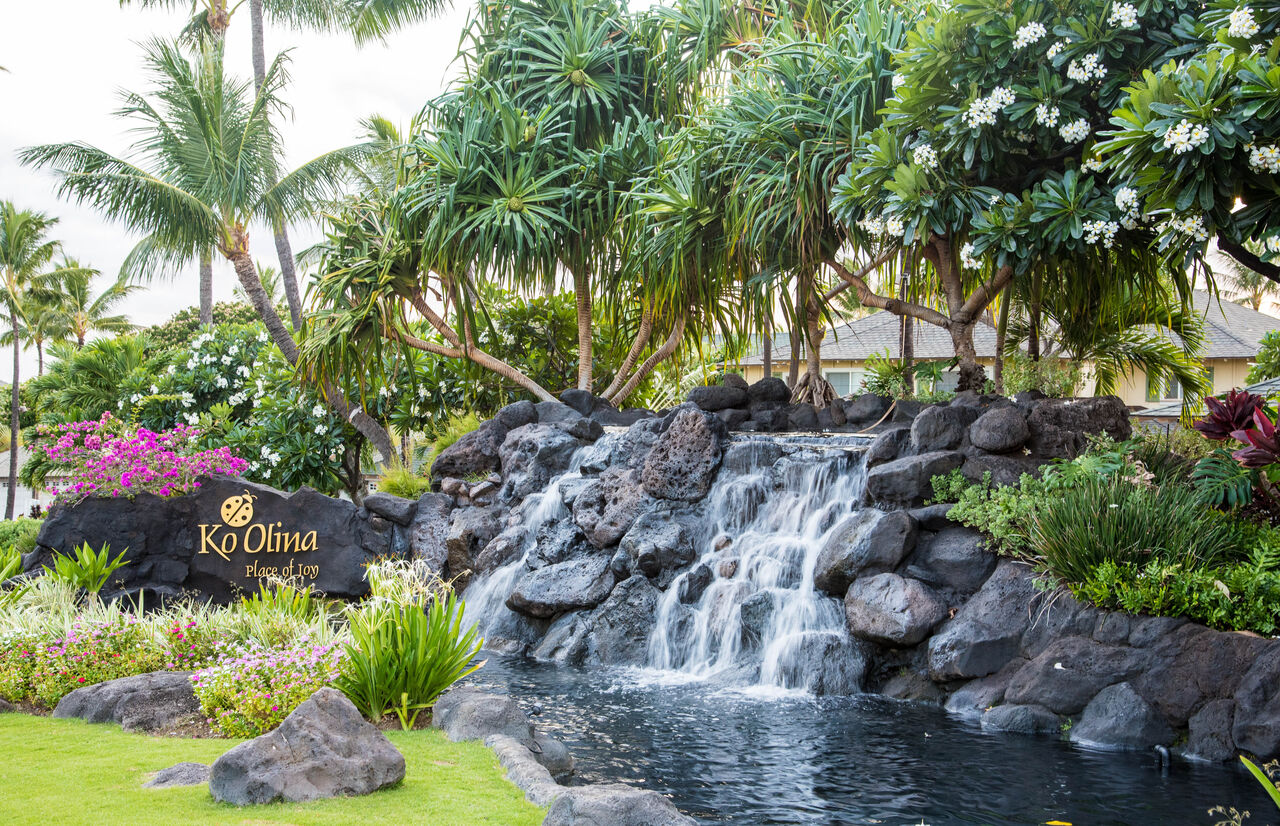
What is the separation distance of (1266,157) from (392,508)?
1128 cm

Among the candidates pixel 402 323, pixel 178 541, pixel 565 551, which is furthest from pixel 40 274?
pixel 565 551

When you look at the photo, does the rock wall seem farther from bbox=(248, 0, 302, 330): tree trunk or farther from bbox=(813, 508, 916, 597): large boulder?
bbox=(248, 0, 302, 330): tree trunk

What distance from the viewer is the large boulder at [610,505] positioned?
11828 mm

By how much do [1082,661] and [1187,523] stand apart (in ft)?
4.96

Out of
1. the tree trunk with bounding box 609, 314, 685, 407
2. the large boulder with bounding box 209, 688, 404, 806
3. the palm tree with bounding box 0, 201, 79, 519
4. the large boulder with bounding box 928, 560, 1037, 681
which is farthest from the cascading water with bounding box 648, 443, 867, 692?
the palm tree with bounding box 0, 201, 79, 519

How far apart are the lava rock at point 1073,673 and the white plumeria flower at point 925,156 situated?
16.8 feet

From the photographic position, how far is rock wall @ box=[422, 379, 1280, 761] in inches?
292

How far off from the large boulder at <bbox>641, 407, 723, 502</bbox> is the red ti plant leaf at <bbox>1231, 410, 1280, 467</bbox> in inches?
220

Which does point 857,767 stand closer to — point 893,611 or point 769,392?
point 893,611

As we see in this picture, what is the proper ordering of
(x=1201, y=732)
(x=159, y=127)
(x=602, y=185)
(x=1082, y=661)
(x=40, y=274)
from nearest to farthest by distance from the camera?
(x=1201, y=732), (x=1082, y=661), (x=602, y=185), (x=159, y=127), (x=40, y=274)

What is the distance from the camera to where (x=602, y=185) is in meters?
16.3

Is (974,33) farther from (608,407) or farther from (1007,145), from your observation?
(608,407)

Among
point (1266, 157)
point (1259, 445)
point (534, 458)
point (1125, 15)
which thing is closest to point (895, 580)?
point (1259, 445)

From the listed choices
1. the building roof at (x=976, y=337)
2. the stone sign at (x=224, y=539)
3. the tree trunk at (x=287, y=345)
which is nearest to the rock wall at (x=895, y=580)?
the stone sign at (x=224, y=539)
